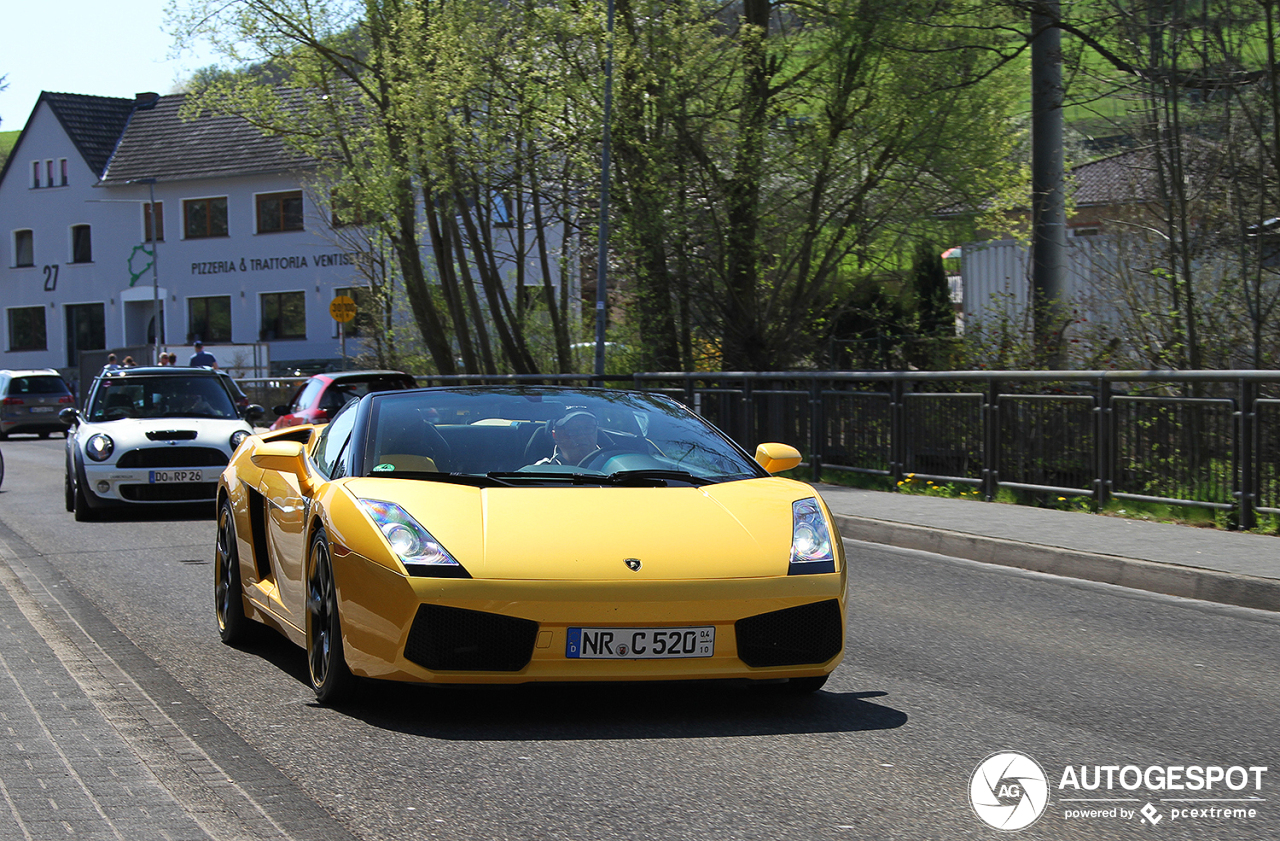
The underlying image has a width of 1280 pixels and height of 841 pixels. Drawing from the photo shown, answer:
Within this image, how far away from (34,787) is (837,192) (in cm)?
1729

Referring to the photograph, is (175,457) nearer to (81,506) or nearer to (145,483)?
(145,483)

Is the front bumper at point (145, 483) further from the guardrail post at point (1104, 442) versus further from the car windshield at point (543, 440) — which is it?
the car windshield at point (543, 440)

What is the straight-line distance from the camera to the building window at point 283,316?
190ft

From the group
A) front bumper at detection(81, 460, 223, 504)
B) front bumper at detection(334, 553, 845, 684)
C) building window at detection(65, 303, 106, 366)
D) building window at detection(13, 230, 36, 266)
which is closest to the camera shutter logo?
front bumper at detection(334, 553, 845, 684)

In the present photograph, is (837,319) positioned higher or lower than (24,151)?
lower

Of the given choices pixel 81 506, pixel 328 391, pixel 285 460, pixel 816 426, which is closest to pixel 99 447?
pixel 81 506

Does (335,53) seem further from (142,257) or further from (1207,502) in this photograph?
(142,257)

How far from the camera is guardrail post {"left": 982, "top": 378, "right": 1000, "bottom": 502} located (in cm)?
1446

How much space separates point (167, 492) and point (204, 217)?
47.6 meters

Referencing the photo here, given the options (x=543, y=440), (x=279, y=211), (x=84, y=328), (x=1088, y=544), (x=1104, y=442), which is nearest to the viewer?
(x=543, y=440)

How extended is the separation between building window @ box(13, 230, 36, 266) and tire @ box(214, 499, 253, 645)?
204 feet

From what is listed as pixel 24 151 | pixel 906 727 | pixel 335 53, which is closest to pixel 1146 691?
pixel 906 727

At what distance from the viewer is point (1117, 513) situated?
1298 centimetres

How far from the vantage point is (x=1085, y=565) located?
402 inches
